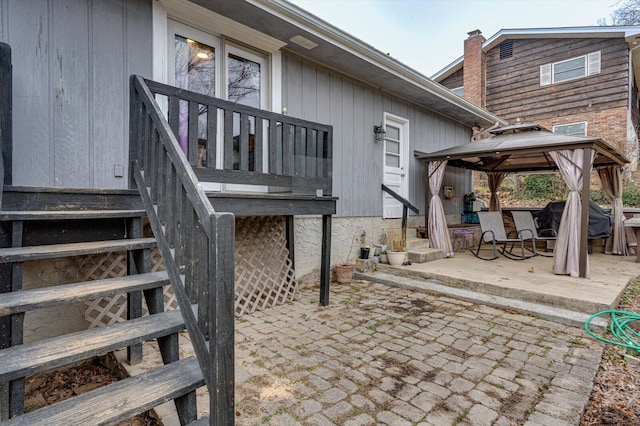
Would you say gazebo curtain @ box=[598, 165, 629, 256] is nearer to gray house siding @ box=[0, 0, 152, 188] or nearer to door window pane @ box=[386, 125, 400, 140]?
door window pane @ box=[386, 125, 400, 140]

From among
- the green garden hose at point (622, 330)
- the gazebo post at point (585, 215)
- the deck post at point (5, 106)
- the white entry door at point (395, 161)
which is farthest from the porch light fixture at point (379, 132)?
the deck post at point (5, 106)

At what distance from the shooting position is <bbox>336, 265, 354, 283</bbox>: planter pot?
15.4ft

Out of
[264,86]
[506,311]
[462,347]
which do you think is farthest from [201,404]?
[264,86]

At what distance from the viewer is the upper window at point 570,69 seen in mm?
10469

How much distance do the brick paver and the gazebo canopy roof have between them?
9.12ft

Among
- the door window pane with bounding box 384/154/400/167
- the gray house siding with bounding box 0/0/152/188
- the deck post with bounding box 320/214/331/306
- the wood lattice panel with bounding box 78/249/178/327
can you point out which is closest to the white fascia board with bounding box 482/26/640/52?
the door window pane with bounding box 384/154/400/167

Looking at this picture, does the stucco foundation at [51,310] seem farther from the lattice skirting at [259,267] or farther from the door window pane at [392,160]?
the door window pane at [392,160]

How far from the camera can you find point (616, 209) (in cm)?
654

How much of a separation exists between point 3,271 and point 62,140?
1.53m

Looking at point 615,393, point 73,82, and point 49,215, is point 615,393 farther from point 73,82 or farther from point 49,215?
point 73,82

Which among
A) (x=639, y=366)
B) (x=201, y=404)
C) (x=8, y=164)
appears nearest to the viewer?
(x=201, y=404)

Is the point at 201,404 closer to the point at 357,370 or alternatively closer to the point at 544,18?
the point at 357,370

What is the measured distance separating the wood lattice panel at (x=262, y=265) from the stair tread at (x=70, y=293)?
1.72 metres

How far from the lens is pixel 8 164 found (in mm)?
2160
